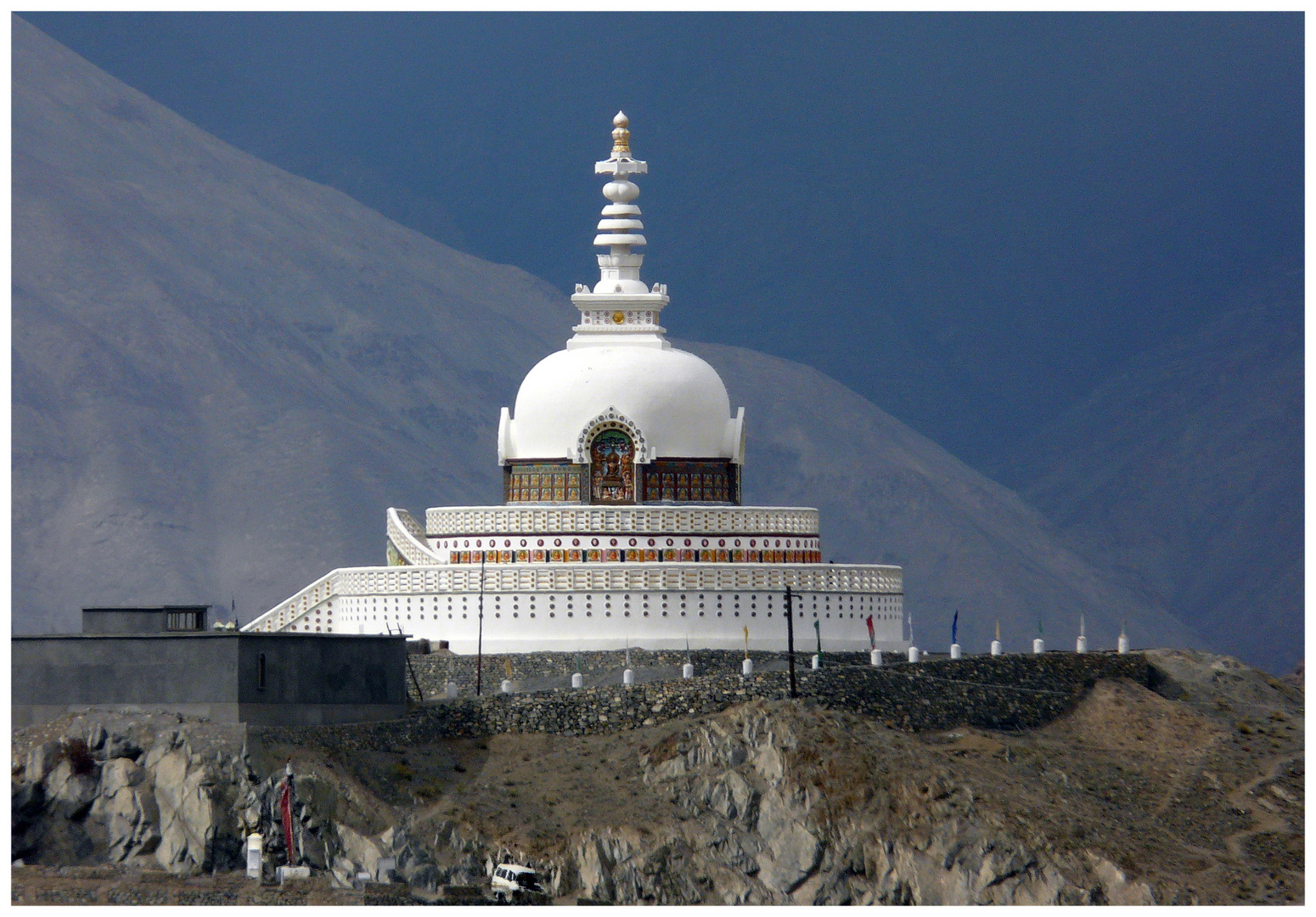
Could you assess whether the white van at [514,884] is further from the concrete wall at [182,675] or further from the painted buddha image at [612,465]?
the painted buddha image at [612,465]

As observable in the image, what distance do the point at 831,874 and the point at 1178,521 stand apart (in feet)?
276

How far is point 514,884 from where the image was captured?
5481 centimetres

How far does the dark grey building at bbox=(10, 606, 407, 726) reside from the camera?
55.9 m

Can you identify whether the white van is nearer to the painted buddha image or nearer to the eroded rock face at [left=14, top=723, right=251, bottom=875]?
the eroded rock face at [left=14, top=723, right=251, bottom=875]

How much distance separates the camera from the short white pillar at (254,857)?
53344 millimetres

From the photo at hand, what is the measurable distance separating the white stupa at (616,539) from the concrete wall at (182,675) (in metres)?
11.4

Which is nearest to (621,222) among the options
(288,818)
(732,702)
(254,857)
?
(732,702)

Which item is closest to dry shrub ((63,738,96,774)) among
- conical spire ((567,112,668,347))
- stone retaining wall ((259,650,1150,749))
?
stone retaining wall ((259,650,1150,749))

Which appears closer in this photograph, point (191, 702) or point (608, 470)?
point (191, 702)

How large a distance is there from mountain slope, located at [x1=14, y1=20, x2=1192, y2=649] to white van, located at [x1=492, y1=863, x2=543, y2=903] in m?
56.5

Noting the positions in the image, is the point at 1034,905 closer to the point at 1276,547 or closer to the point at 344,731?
the point at 344,731

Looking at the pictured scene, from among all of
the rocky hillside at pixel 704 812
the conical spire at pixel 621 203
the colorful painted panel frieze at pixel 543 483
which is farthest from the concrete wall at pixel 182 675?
the conical spire at pixel 621 203

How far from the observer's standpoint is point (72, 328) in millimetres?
125375

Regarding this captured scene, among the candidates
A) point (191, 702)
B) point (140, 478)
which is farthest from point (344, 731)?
point (140, 478)
